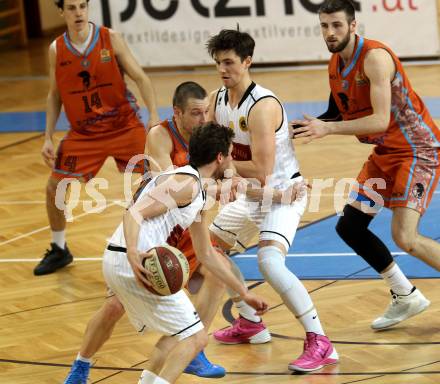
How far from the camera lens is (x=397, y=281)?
20.6 ft

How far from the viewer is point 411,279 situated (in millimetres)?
7004

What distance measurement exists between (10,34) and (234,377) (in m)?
13.1

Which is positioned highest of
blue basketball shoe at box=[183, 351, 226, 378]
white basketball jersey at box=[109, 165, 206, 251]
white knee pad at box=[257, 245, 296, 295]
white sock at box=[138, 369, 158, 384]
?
white basketball jersey at box=[109, 165, 206, 251]

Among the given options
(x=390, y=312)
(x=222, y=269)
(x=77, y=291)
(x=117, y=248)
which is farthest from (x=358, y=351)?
(x=77, y=291)

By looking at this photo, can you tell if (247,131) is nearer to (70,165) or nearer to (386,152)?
(386,152)

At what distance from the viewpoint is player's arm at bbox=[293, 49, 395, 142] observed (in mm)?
5773

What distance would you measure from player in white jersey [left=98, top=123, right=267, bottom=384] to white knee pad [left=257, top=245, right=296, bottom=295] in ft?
1.73

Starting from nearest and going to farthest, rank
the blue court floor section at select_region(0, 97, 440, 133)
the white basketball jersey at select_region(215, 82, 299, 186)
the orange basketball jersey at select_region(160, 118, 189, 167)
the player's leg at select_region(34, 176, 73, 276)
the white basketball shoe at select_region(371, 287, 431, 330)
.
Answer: the white basketball jersey at select_region(215, 82, 299, 186)
the orange basketball jersey at select_region(160, 118, 189, 167)
the white basketball shoe at select_region(371, 287, 431, 330)
the player's leg at select_region(34, 176, 73, 276)
the blue court floor section at select_region(0, 97, 440, 133)

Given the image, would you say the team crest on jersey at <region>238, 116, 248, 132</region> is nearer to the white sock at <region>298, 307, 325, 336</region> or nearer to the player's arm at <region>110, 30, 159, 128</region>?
the white sock at <region>298, 307, 325, 336</region>

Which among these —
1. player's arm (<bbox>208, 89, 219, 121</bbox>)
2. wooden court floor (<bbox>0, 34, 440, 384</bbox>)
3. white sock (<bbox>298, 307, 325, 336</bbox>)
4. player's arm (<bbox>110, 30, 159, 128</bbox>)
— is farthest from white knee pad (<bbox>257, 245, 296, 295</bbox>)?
player's arm (<bbox>110, 30, 159, 128</bbox>)

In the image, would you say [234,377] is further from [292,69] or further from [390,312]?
[292,69]

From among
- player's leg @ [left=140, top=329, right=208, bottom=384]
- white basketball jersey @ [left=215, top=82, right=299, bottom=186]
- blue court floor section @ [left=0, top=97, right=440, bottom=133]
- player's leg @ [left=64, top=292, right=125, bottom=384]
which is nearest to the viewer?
player's leg @ [left=140, top=329, right=208, bottom=384]

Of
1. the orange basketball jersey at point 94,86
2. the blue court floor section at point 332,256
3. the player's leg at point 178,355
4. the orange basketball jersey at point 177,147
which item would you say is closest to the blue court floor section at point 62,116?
the blue court floor section at point 332,256

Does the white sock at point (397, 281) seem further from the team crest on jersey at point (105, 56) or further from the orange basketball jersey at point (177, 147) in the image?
the team crest on jersey at point (105, 56)
